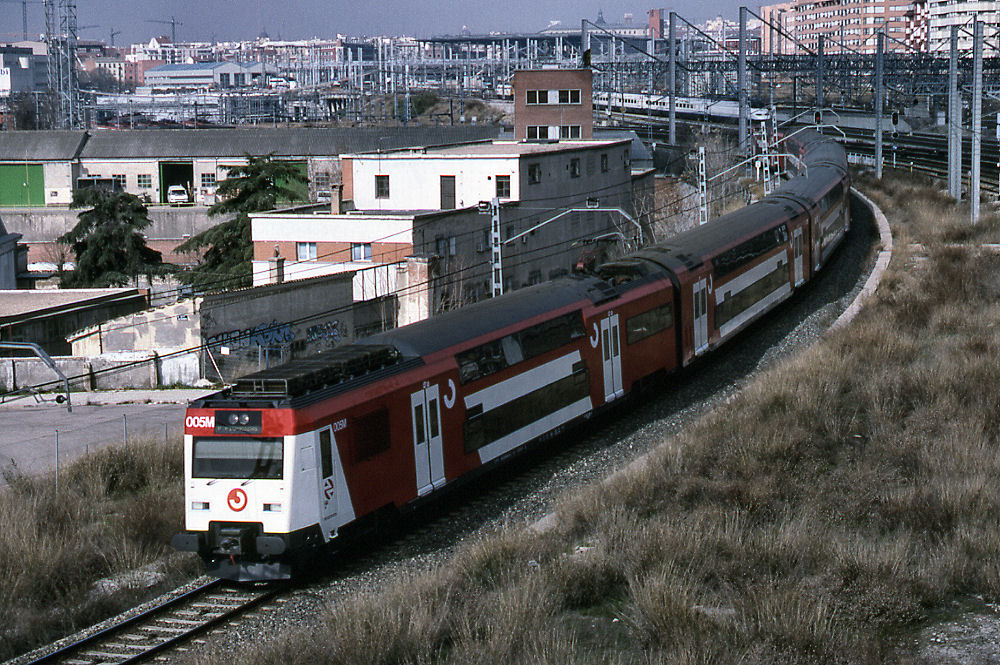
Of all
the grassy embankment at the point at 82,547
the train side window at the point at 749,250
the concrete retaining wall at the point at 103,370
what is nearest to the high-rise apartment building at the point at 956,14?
the train side window at the point at 749,250

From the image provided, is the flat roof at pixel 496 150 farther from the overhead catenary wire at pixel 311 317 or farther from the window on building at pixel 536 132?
the overhead catenary wire at pixel 311 317

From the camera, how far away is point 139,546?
14.4 metres

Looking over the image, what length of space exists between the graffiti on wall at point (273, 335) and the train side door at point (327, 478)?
2033cm

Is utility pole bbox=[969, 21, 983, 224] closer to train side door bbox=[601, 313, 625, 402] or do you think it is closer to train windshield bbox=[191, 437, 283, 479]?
train side door bbox=[601, 313, 625, 402]

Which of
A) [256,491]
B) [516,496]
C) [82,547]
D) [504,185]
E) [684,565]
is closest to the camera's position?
[684,565]

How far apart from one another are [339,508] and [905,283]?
19.9m

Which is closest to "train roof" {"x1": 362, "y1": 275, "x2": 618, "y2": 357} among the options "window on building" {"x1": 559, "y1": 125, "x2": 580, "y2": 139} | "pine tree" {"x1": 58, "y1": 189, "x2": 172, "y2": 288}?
"pine tree" {"x1": 58, "y1": 189, "x2": 172, "y2": 288}

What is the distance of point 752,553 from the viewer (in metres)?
11.6

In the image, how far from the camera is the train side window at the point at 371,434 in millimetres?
13414

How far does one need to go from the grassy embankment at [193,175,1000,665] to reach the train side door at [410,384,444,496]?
1.65m

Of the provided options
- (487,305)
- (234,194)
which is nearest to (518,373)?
(487,305)

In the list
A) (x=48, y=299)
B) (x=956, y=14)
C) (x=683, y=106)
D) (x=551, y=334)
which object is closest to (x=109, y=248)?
(x=48, y=299)

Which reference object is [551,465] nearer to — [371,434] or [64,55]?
[371,434]

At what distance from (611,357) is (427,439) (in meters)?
5.45
